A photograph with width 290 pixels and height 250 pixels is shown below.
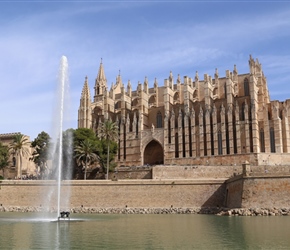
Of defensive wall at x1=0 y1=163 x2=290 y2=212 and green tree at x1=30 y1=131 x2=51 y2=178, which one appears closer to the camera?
defensive wall at x1=0 y1=163 x2=290 y2=212

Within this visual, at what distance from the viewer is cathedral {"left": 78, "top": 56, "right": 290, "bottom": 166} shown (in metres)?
56.7

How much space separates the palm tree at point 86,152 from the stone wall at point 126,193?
26.7ft

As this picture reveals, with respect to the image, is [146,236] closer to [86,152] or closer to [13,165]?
[86,152]

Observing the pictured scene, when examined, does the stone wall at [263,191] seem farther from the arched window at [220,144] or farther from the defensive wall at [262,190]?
the arched window at [220,144]

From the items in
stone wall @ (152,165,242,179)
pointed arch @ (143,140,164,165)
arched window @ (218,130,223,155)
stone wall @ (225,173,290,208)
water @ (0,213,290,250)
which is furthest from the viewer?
pointed arch @ (143,140,164,165)

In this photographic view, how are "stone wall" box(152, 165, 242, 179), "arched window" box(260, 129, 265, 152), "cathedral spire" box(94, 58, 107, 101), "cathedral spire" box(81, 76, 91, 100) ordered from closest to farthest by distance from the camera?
1. "stone wall" box(152, 165, 242, 179)
2. "arched window" box(260, 129, 265, 152)
3. "cathedral spire" box(81, 76, 91, 100)
4. "cathedral spire" box(94, 58, 107, 101)

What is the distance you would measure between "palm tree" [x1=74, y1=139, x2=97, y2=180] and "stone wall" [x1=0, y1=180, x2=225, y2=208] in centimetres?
813

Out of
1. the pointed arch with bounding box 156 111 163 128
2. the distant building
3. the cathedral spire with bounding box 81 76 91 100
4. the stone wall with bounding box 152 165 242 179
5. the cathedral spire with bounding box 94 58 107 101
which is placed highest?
the cathedral spire with bounding box 94 58 107 101

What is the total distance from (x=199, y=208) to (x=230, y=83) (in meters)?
26.1

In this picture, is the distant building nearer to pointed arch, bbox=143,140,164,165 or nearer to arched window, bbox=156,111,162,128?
pointed arch, bbox=143,140,164,165

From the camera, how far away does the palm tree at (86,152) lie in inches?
2063

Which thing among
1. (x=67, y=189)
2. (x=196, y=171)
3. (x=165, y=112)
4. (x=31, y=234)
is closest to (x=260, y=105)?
(x=165, y=112)

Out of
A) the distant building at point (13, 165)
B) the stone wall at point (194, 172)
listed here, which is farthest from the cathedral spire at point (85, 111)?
the stone wall at point (194, 172)

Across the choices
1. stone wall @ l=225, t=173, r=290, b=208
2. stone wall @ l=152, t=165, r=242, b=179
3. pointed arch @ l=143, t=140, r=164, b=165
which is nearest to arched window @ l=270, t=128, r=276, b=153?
stone wall @ l=152, t=165, r=242, b=179
